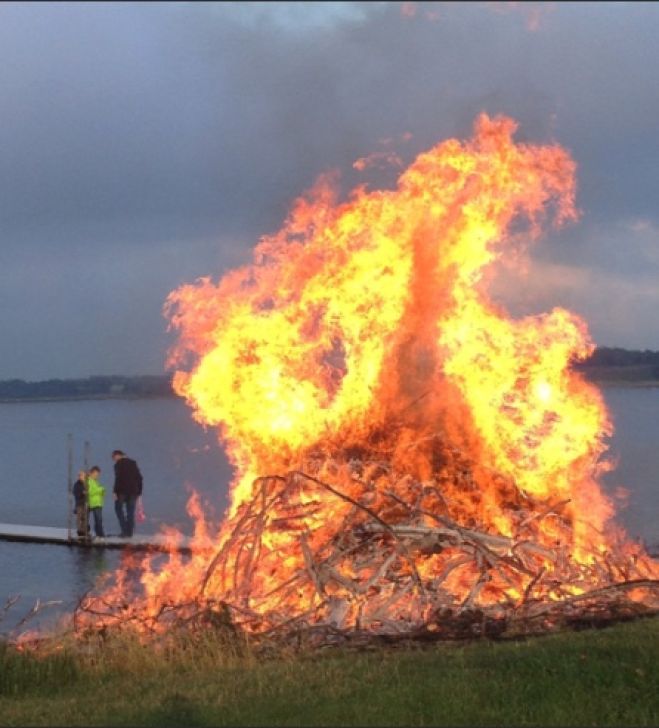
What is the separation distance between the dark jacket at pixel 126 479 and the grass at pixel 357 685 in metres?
14.8

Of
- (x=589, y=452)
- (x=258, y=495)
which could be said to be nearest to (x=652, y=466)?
(x=589, y=452)

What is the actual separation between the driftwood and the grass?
0.77m

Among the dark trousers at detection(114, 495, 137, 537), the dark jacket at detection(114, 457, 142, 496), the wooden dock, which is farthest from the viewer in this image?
the dark jacket at detection(114, 457, 142, 496)

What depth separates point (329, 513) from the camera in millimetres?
12867

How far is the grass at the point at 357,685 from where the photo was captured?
7.56 m

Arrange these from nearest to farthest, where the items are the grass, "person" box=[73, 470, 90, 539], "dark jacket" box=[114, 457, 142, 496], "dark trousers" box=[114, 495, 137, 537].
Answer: the grass
"person" box=[73, 470, 90, 539]
"dark trousers" box=[114, 495, 137, 537]
"dark jacket" box=[114, 457, 142, 496]

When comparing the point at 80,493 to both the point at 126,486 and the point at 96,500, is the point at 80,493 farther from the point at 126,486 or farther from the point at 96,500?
the point at 126,486

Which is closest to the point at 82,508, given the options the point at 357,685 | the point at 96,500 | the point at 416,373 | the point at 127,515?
the point at 96,500

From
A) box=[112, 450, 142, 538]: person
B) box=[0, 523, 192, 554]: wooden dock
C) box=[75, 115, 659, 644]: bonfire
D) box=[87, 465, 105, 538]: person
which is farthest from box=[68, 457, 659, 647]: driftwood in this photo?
box=[87, 465, 105, 538]: person

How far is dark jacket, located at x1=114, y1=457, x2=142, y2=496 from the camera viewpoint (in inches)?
973

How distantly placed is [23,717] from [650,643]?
4.71 meters

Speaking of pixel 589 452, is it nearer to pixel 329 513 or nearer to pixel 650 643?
pixel 329 513

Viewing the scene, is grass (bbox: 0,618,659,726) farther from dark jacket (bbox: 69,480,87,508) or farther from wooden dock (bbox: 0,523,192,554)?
dark jacket (bbox: 69,480,87,508)

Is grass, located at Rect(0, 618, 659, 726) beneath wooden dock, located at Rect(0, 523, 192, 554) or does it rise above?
above
